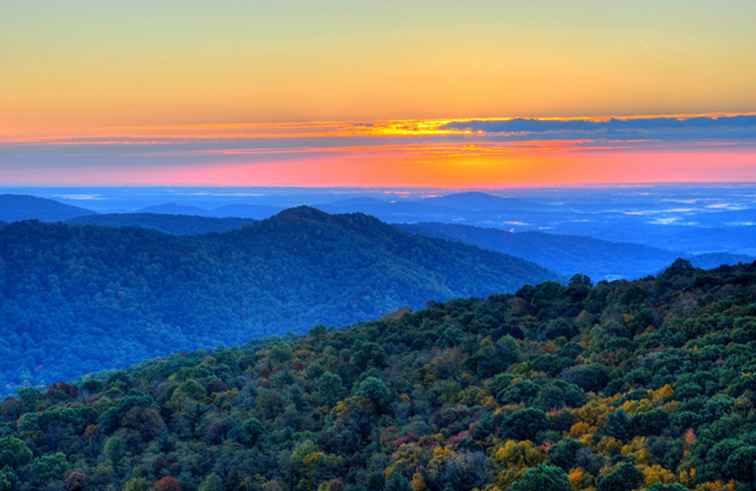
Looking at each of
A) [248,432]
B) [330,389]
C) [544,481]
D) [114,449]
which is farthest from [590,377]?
[114,449]

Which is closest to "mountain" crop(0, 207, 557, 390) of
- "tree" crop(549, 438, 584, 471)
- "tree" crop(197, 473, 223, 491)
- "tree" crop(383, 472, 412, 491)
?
"tree" crop(197, 473, 223, 491)

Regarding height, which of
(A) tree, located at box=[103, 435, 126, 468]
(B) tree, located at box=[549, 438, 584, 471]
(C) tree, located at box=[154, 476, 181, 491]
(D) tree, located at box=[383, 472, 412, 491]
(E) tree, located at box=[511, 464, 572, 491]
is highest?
(E) tree, located at box=[511, 464, 572, 491]

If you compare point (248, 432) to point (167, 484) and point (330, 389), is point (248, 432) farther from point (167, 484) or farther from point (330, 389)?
point (330, 389)

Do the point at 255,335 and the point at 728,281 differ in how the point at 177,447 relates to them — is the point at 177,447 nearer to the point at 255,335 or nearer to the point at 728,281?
the point at 728,281

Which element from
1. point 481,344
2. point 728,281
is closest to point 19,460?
point 481,344

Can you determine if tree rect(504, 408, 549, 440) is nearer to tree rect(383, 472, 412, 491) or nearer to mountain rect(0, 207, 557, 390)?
tree rect(383, 472, 412, 491)

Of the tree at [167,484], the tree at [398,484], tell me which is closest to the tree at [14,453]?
the tree at [167,484]
